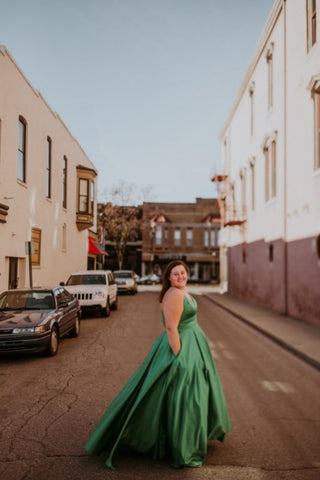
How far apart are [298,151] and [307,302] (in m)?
4.86

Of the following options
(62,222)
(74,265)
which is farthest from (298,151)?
(74,265)

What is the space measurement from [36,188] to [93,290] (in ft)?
21.7

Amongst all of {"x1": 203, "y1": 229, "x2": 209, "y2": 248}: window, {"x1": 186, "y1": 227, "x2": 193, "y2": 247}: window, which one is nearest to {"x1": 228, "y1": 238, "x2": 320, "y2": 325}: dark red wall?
{"x1": 203, "y1": 229, "x2": 209, "y2": 248}: window

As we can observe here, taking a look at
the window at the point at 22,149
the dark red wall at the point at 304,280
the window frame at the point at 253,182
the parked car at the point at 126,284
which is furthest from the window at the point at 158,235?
the dark red wall at the point at 304,280

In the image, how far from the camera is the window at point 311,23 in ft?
47.1

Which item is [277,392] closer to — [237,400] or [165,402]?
[237,400]

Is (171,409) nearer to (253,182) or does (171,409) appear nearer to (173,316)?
(173,316)

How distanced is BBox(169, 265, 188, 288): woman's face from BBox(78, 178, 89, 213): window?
26805mm

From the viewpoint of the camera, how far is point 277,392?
273 inches

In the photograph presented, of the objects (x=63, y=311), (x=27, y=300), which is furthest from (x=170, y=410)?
(x=27, y=300)

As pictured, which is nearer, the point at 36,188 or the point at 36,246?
the point at 36,188

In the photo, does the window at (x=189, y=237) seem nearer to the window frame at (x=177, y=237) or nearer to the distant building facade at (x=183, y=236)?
the distant building facade at (x=183, y=236)

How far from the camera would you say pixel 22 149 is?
19.5 metres

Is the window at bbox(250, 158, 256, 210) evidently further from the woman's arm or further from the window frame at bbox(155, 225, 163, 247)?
the window frame at bbox(155, 225, 163, 247)
